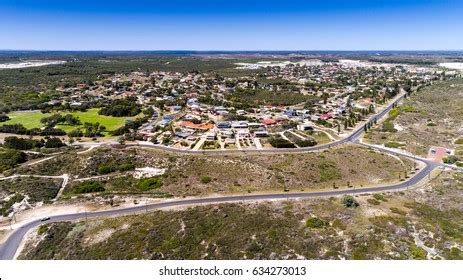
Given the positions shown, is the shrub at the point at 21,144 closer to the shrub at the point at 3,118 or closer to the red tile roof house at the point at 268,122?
the shrub at the point at 3,118

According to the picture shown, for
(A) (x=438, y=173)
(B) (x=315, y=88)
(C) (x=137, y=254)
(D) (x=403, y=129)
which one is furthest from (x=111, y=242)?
(B) (x=315, y=88)

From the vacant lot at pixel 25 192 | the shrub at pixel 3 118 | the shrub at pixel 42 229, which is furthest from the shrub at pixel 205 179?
the shrub at pixel 3 118

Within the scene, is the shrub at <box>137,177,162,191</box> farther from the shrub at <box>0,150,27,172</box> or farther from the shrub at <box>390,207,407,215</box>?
the shrub at <box>390,207,407,215</box>

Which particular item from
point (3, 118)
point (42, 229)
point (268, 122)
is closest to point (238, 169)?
point (42, 229)

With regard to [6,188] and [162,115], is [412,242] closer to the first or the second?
[6,188]

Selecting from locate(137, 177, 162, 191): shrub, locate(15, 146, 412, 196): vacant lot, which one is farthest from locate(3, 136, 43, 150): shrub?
locate(137, 177, 162, 191): shrub
